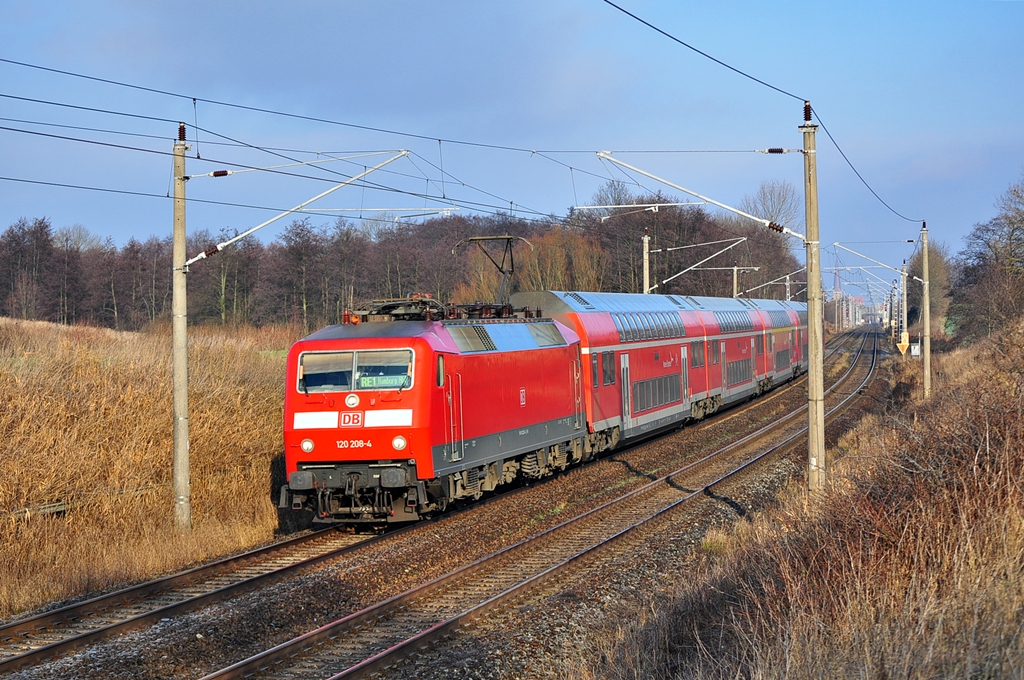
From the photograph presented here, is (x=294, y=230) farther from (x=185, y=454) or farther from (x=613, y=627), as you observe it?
(x=613, y=627)

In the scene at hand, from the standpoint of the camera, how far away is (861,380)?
44719 mm

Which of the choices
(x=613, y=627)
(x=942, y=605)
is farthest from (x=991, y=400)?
(x=613, y=627)

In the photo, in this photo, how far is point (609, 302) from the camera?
22.8 metres

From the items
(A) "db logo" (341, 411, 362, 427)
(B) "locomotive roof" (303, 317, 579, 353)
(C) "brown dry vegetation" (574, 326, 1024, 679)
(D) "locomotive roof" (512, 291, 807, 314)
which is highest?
(D) "locomotive roof" (512, 291, 807, 314)

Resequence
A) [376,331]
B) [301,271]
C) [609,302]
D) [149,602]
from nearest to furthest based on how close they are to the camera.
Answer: [149,602] → [376,331] → [609,302] → [301,271]

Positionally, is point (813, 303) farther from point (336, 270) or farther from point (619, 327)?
point (336, 270)

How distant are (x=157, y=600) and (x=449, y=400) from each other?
197 inches

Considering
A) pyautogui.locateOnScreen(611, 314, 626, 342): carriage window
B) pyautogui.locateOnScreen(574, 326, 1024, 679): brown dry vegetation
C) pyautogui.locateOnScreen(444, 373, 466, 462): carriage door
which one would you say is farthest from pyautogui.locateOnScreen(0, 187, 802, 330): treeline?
pyautogui.locateOnScreen(574, 326, 1024, 679): brown dry vegetation

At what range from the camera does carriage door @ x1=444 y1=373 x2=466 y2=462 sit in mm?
14039

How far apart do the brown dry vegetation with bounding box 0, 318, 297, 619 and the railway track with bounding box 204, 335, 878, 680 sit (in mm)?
3750

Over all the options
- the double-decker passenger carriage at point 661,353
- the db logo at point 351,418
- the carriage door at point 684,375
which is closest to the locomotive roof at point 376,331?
the db logo at point 351,418

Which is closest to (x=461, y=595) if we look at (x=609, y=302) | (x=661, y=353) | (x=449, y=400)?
(x=449, y=400)

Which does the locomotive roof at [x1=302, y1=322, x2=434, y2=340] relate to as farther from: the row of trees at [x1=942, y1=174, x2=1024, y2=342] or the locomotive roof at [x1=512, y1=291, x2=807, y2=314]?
the row of trees at [x1=942, y1=174, x2=1024, y2=342]

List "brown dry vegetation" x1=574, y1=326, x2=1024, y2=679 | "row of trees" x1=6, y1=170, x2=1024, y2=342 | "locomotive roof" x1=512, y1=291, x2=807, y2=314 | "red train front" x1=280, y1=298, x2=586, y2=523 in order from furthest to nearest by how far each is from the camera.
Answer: "row of trees" x1=6, y1=170, x2=1024, y2=342 < "locomotive roof" x1=512, y1=291, x2=807, y2=314 < "red train front" x1=280, y1=298, x2=586, y2=523 < "brown dry vegetation" x1=574, y1=326, x2=1024, y2=679
